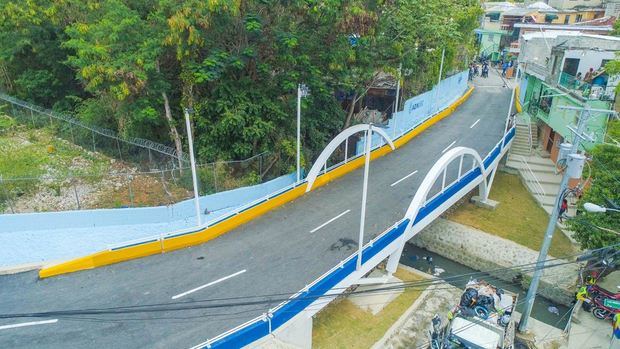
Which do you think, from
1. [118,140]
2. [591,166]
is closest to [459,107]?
[591,166]

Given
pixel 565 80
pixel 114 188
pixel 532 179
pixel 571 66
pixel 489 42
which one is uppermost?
pixel 489 42

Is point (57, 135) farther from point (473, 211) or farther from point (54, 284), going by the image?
point (473, 211)

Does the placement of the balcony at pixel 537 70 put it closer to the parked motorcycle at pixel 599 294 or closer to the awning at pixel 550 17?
the parked motorcycle at pixel 599 294

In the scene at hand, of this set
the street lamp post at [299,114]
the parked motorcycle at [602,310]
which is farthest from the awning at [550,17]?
the street lamp post at [299,114]

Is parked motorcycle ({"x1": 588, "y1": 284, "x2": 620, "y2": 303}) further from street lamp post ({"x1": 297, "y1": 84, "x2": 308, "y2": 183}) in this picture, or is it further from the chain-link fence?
the chain-link fence

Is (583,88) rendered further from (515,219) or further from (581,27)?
(581,27)

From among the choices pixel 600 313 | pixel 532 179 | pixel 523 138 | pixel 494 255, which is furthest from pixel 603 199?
pixel 523 138
